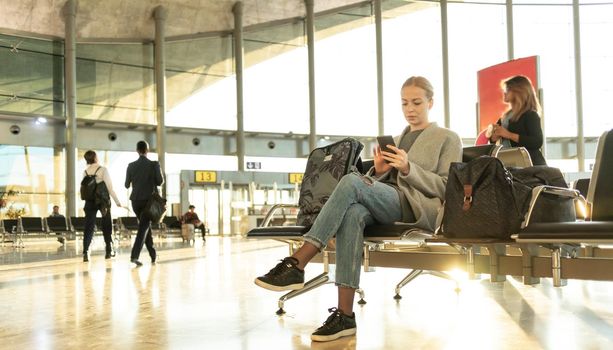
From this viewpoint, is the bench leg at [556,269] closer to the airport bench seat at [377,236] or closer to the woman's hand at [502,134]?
the airport bench seat at [377,236]

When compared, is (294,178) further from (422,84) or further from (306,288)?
(422,84)

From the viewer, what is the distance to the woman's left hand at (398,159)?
3125 mm

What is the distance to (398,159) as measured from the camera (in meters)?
3.13

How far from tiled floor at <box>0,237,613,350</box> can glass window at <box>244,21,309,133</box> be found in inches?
781

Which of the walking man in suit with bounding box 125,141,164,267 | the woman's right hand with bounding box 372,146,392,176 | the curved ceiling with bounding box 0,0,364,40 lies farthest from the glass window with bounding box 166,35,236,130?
the woman's right hand with bounding box 372,146,392,176

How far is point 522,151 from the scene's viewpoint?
3.79 meters

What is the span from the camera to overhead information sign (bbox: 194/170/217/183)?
24.3 metres

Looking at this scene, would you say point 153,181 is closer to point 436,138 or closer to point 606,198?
point 436,138

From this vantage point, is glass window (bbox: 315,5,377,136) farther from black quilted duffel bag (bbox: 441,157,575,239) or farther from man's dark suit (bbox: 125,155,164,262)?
black quilted duffel bag (bbox: 441,157,575,239)

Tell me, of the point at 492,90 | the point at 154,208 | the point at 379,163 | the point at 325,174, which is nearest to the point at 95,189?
the point at 154,208

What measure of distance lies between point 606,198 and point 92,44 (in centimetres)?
2386

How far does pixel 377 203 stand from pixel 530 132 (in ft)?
5.23

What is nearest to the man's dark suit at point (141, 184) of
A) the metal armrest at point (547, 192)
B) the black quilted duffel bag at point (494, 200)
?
the black quilted duffel bag at point (494, 200)

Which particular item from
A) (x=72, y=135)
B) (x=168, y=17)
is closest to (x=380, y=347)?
(x=72, y=135)
